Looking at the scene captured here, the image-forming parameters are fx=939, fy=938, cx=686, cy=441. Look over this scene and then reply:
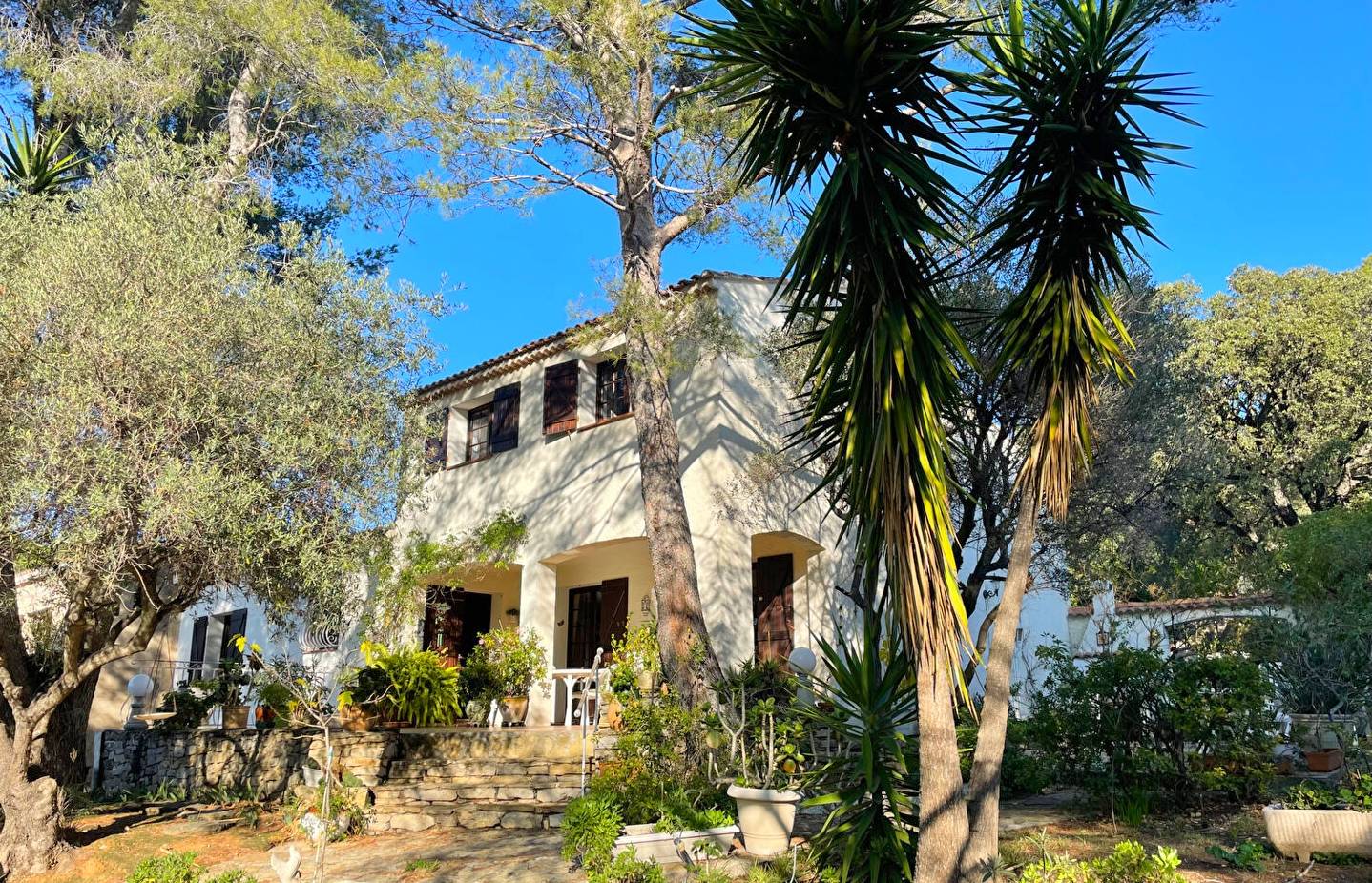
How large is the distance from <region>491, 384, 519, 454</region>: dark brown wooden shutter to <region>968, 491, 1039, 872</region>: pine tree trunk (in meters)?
11.6

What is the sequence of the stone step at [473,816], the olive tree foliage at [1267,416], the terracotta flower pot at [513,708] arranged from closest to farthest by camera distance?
the stone step at [473,816]
the terracotta flower pot at [513,708]
the olive tree foliage at [1267,416]

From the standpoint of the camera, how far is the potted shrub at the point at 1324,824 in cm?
644

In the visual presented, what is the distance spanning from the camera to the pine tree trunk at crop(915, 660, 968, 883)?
528 centimetres

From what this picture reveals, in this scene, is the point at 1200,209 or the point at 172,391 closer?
the point at 172,391

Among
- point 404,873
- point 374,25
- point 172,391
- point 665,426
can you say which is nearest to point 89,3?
point 374,25

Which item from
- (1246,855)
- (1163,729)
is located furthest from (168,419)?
(1163,729)

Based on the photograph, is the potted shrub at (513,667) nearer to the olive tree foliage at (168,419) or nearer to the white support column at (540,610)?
the white support column at (540,610)

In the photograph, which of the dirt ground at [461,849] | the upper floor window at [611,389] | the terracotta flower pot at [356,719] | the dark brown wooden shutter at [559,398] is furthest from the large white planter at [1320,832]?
the dark brown wooden shutter at [559,398]

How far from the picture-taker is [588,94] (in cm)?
1098

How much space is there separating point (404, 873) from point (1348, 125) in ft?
77.3

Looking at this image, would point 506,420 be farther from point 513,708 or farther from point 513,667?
point 513,708

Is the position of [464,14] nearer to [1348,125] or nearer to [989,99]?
[989,99]

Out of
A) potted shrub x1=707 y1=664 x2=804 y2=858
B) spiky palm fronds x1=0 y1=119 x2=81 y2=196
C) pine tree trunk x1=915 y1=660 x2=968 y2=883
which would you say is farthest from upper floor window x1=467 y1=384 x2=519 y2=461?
pine tree trunk x1=915 y1=660 x2=968 y2=883

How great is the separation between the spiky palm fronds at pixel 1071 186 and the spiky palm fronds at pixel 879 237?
579mm
